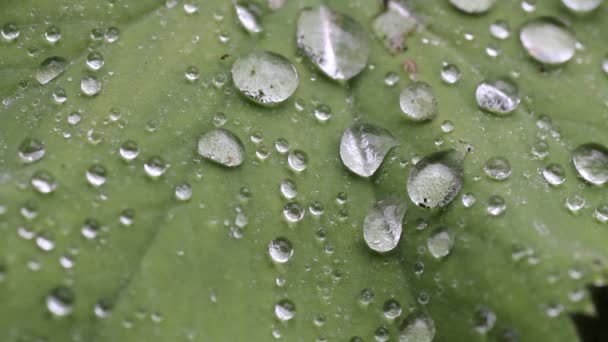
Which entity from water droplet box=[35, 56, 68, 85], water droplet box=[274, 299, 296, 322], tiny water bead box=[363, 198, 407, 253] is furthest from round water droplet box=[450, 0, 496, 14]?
water droplet box=[35, 56, 68, 85]

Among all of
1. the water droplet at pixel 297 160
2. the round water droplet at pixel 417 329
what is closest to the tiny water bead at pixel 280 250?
the water droplet at pixel 297 160

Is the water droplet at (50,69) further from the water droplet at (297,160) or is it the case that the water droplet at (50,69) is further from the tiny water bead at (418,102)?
the tiny water bead at (418,102)

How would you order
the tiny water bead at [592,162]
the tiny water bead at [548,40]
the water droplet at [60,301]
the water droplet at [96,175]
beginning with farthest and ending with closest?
1. the tiny water bead at [548,40]
2. the tiny water bead at [592,162]
3. the water droplet at [96,175]
4. the water droplet at [60,301]

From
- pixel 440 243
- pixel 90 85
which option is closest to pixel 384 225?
pixel 440 243

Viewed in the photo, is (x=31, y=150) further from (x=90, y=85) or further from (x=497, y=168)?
(x=497, y=168)

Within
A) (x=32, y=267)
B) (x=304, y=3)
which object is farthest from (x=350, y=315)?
(x=304, y=3)
